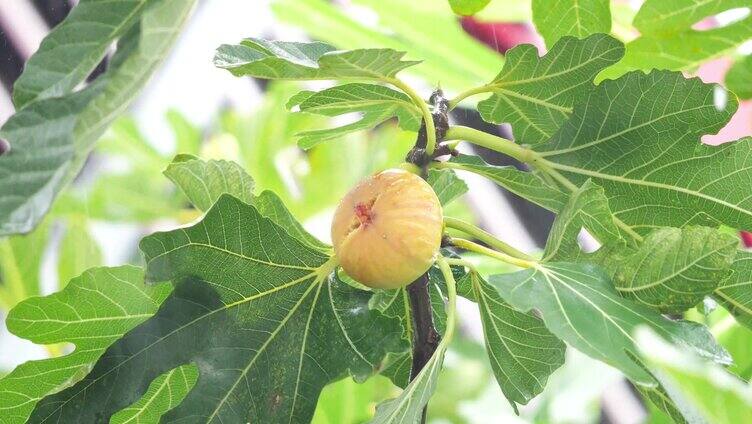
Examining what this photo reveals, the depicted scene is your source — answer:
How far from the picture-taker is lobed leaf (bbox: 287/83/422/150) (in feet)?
2.16

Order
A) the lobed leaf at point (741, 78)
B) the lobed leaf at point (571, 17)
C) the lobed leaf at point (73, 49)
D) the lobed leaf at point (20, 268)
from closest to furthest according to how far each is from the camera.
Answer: the lobed leaf at point (73, 49) → the lobed leaf at point (571, 17) → the lobed leaf at point (741, 78) → the lobed leaf at point (20, 268)

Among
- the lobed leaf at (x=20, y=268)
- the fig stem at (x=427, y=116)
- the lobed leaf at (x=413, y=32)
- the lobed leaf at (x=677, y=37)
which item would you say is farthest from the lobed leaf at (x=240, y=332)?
the lobed leaf at (x=20, y=268)

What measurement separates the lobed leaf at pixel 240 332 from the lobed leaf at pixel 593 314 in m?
0.15

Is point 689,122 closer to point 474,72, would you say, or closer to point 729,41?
point 729,41

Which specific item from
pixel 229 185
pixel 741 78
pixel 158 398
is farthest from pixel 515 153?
pixel 741 78

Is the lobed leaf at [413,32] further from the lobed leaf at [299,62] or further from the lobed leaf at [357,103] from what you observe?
the lobed leaf at [299,62]

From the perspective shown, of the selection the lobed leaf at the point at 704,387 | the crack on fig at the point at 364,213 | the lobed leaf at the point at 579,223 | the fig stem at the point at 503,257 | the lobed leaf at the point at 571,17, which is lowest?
the fig stem at the point at 503,257

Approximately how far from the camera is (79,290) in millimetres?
659

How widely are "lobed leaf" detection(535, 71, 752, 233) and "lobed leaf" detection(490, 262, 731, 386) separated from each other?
0.13 metres

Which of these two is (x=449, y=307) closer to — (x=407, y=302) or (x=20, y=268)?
(x=407, y=302)

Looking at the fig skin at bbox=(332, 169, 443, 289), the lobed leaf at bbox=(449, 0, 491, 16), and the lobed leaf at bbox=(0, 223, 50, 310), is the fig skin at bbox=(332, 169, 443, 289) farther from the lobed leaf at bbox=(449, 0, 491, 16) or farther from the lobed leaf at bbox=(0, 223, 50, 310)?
the lobed leaf at bbox=(0, 223, 50, 310)

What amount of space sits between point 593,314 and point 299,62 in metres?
0.25

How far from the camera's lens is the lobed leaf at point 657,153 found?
0.67 m

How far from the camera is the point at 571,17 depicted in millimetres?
775
